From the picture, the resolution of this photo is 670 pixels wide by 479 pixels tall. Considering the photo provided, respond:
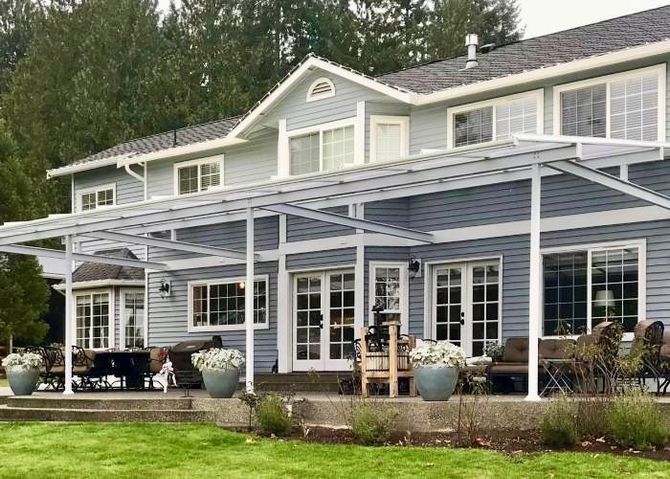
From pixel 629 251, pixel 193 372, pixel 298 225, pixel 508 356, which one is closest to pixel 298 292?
pixel 298 225

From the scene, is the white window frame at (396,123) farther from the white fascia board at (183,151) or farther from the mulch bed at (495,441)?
the mulch bed at (495,441)

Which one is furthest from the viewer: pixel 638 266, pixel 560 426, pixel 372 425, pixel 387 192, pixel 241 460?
pixel 387 192

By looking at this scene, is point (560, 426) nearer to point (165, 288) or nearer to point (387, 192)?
point (387, 192)

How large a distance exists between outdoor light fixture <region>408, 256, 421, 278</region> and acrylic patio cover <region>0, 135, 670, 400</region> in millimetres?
303

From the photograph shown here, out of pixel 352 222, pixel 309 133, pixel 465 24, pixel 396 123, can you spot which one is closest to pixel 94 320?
pixel 309 133

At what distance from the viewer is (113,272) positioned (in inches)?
827

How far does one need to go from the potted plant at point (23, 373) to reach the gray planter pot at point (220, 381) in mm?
3526

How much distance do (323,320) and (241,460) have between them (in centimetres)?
725

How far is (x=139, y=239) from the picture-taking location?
53.2 feet

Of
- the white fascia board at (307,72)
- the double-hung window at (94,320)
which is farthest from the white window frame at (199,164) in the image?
the double-hung window at (94,320)

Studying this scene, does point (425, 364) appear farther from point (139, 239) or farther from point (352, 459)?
point (139, 239)

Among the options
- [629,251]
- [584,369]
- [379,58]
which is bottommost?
[584,369]

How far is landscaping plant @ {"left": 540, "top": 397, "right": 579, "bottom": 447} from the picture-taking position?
9195 millimetres

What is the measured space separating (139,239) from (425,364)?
689 centimetres
